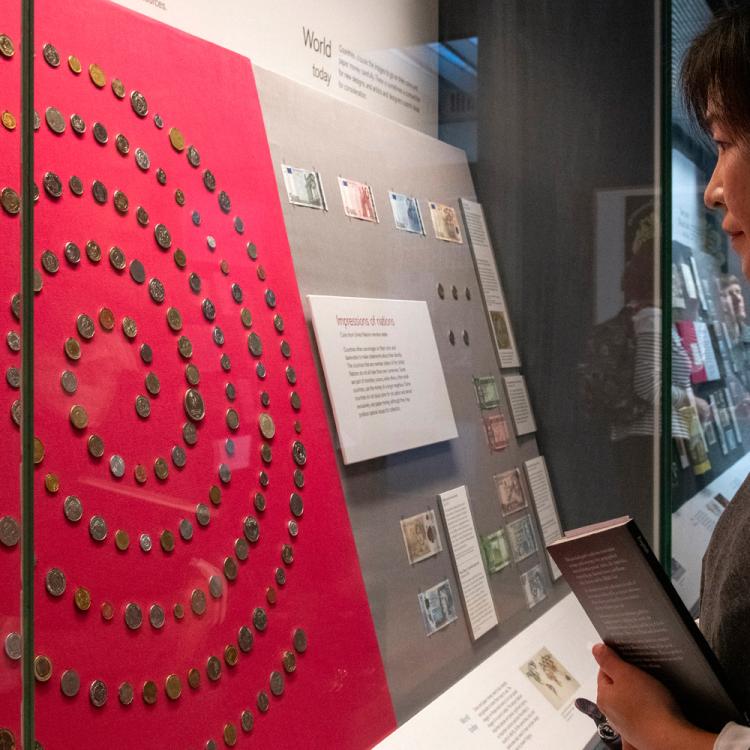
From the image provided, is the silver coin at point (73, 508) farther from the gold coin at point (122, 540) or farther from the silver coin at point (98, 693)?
the silver coin at point (98, 693)

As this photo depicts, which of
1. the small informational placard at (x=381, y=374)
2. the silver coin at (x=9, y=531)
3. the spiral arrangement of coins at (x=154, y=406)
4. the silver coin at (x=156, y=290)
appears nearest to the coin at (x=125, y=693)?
the spiral arrangement of coins at (x=154, y=406)

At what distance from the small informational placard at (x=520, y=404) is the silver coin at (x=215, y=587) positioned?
0.85m

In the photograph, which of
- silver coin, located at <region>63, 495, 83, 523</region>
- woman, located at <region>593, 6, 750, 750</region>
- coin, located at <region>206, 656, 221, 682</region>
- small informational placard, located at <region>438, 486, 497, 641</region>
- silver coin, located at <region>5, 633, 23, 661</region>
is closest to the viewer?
silver coin, located at <region>5, 633, 23, 661</region>

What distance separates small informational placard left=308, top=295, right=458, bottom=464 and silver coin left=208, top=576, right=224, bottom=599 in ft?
1.36

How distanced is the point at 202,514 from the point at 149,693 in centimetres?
27

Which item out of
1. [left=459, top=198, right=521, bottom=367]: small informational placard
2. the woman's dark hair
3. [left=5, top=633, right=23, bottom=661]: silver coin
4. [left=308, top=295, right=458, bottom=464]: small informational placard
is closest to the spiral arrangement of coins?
[left=308, top=295, right=458, bottom=464]: small informational placard

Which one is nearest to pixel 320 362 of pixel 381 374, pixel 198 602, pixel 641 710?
pixel 381 374

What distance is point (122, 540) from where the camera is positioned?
1.35m

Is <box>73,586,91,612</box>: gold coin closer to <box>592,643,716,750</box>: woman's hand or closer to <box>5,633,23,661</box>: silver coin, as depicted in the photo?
<box>5,633,23,661</box>: silver coin

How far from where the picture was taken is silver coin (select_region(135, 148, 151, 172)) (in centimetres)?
151

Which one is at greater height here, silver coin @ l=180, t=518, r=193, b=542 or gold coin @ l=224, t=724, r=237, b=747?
silver coin @ l=180, t=518, r=193, b=542

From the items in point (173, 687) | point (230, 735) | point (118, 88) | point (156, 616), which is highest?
point (118, 88)

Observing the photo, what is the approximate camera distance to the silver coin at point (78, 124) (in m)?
1.40

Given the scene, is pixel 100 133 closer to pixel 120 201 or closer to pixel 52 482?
pixel 120 201
